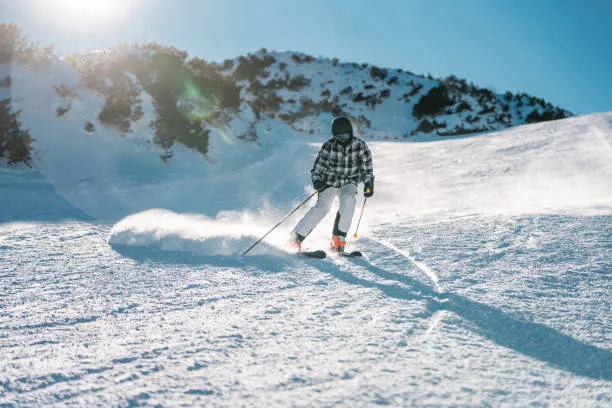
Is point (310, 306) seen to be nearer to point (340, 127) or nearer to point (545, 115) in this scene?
point (340, 127)

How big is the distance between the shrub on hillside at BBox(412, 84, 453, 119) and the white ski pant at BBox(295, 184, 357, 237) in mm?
27338

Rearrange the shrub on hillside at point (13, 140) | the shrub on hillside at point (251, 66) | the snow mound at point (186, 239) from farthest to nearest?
the shrub on hillside at point (251, 66) < the shrub on hillside at point (13, 140) < the snow mound at point (186, 239)

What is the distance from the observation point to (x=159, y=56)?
13742mm

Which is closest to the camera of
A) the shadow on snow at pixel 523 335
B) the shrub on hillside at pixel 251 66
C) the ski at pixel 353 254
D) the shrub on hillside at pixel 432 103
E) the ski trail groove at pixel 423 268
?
the shadow on snow at pixel 523 335

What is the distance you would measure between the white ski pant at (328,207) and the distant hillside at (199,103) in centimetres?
733

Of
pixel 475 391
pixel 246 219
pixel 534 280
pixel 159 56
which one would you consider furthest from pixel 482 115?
pixel 475 391

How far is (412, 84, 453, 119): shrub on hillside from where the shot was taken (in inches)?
1211

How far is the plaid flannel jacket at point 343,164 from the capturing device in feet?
16.9

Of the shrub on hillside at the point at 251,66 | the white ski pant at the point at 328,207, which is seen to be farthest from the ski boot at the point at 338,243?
the shrub on hillside at the point at 251,66

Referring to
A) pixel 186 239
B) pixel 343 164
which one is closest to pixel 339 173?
pixel 343 164

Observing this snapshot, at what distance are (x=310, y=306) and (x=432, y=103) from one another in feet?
102

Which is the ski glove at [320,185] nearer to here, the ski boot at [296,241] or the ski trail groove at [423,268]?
the ski boot at [296,241]

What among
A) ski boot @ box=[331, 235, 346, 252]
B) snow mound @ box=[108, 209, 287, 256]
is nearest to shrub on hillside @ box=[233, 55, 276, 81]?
snow mound @ box=[108, 209, 287, 256]

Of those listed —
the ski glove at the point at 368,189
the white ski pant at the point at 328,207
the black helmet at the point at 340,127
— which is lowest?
the white ski pant at the point at 328,207
